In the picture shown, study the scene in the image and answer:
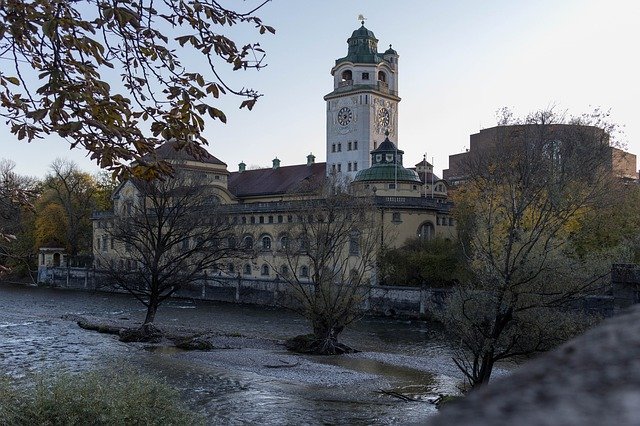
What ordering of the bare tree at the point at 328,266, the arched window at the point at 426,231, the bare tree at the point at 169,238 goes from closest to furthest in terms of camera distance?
the bare tree at the point at 328,266
the bare tree at the point at 169,238
the arched window at the point at 426,231

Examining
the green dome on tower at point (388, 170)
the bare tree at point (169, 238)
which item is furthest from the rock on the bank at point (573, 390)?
the green dome on tower at point (388, 170)

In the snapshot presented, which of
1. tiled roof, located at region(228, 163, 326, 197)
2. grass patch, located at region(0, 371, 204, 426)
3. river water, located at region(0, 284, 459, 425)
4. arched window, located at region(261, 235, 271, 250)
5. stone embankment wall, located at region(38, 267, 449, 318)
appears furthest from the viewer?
tiled roof, located at region(228, 163, 326, 197)

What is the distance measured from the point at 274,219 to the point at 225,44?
4902 centimetres

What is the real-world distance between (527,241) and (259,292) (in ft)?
112

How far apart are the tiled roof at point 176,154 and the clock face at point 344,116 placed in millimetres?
14960

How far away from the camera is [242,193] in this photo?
75.3m

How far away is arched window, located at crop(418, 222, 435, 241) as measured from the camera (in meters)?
52.4

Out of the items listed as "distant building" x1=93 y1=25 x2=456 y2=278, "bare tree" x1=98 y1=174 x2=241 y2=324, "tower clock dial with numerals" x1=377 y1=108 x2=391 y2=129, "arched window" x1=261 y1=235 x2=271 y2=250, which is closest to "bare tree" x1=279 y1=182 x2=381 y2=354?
"arched window" x1=261 y1=235 x2=271 y2=250

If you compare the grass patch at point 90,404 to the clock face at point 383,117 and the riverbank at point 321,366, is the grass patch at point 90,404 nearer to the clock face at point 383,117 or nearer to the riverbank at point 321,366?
the riverbank at point 321,366

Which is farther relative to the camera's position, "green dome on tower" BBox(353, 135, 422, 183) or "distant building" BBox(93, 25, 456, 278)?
"green dome on tower" BBox(353, 135, 422, 183)

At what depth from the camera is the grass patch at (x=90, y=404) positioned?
1109 cm

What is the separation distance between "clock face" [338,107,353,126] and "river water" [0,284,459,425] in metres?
37.4

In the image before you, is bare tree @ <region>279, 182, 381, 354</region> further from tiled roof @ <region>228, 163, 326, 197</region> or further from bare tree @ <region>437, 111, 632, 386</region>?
tiled roof @ <region>228, 163, 326, 197</region>

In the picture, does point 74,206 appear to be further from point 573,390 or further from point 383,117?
point 573,390
